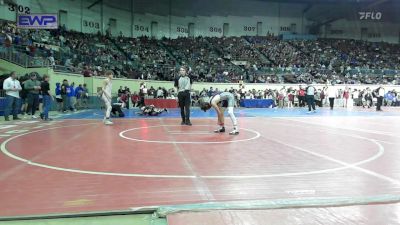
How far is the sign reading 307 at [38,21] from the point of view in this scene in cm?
2011

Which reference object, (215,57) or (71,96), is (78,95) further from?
(215,57)

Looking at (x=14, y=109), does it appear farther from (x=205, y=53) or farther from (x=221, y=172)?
(x=205, y=53)

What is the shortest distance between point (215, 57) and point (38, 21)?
23963 mm

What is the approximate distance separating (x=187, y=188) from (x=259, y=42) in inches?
1740

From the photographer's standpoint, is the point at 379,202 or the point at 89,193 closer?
the point at 379,202

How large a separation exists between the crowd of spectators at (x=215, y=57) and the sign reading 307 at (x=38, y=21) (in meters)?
3.30

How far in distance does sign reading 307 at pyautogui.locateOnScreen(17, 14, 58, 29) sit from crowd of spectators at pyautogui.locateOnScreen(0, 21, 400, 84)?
330 centimetres

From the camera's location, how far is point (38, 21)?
20312 mm

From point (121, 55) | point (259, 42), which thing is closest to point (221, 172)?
point (121, 55)

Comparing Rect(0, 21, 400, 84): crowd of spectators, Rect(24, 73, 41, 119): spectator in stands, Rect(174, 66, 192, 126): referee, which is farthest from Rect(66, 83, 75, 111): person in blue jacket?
Rect(174, 66, 192, 126): referee

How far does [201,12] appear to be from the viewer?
159ft

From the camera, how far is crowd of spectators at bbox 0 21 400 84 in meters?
28.4

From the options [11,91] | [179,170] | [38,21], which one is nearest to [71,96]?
[38,21]

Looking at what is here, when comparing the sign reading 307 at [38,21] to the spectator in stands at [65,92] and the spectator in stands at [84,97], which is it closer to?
the spectator in stands at [65,92]
